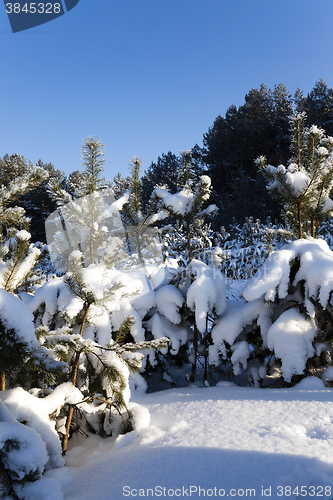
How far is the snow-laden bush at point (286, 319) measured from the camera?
7.71 feet

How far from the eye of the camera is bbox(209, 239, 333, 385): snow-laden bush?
235 centimetres

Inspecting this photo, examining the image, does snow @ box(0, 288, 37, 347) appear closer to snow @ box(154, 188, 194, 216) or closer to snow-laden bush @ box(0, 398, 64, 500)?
snow-laden bush @ box(0, 398, 64, 500)

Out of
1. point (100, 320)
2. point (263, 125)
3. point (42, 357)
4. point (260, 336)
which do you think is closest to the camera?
point (42, 357)

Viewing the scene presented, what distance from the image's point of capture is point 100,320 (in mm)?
2533

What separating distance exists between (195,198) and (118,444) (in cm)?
237

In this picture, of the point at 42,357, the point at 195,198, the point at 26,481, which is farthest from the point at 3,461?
the point at 195,198

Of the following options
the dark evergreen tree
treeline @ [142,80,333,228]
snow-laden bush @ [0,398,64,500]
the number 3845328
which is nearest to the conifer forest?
snow-laden bush @ [0,398,64,500]

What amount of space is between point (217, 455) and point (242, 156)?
21917 mm

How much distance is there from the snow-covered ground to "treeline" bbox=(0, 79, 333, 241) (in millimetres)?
15157

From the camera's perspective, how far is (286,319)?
2.46m

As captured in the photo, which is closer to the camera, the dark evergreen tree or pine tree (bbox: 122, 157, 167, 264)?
pine tree (bbox: 122, 157, 167, 264)

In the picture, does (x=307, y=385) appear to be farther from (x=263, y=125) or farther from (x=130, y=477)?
(x=263, y=125)

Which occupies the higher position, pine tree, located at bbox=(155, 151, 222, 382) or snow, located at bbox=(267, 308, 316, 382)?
pine tree, located at bbox=(155, 151, 222, 382)

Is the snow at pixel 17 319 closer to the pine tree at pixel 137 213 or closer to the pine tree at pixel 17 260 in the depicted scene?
the pine tree at pixel 17 260
